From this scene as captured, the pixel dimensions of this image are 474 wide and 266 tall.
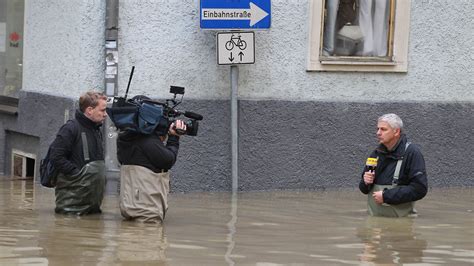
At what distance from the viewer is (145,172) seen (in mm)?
10586

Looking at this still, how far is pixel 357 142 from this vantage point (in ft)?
47.1

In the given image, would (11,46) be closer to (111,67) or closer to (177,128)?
(111,67)

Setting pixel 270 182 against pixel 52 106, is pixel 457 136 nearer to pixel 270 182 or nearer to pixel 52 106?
pixel 270 182

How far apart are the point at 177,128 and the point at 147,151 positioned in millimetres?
345

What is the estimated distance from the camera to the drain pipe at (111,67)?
13.3 metres

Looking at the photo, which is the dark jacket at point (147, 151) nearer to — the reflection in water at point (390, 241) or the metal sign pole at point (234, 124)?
the reflection in water at point (390, 241)

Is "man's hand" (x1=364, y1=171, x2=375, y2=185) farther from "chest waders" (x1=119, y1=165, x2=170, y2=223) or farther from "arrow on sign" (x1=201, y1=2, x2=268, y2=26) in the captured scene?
"arrow on sign" (x1=201, y1=2, x2=268, y2=26)

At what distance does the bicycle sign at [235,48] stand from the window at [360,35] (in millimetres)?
1025

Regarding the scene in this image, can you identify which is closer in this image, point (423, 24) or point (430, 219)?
point (430, 219)

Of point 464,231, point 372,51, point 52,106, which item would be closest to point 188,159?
point 52,106

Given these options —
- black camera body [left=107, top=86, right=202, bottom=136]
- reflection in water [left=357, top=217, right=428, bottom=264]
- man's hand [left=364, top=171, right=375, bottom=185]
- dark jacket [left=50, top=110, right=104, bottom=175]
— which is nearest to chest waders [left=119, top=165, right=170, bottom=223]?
black camera body [left=107, top=86, right=202, bottom=136]

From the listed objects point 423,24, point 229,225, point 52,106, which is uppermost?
point 423,24

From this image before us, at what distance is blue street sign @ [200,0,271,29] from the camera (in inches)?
525

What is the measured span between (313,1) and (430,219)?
3.60 metres
